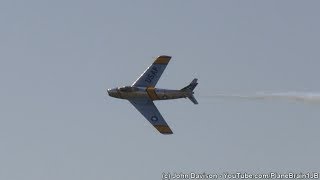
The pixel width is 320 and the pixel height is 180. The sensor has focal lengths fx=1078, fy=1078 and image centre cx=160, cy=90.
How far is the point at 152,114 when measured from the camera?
466 feet

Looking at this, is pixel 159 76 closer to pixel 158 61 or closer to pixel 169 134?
pixel 158 61

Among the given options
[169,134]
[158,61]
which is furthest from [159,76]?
[169,134]

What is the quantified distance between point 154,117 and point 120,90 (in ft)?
25.5

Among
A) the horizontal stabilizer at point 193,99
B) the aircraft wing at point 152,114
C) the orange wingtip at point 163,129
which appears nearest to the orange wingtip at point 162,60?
the aircraft wing at point 152,114

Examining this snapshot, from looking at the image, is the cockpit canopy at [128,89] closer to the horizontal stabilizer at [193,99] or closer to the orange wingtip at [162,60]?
the orange wingtip at [162,60]

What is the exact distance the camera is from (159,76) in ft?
485

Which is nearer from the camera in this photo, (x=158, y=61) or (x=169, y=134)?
(x=169, y=134)

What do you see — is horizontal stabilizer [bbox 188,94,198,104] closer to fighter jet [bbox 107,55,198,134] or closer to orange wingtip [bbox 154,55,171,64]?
fighter jet [bbox 107,55,198,134]

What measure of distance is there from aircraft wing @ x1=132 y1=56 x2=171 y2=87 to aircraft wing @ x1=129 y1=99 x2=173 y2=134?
3.13 metres

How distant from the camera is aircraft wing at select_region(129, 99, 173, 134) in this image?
140 meters

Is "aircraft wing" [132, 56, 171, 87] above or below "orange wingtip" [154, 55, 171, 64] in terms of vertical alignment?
below

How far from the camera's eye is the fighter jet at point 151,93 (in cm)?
14150

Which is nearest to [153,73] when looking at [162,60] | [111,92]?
[162,60]

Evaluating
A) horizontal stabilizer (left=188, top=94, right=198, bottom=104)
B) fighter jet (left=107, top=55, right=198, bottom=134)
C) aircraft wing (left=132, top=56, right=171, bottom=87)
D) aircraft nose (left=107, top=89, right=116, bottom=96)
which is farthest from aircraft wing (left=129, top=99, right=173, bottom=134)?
horizontal stabilizer (left=188, top=94, right=198, bottom=104)
